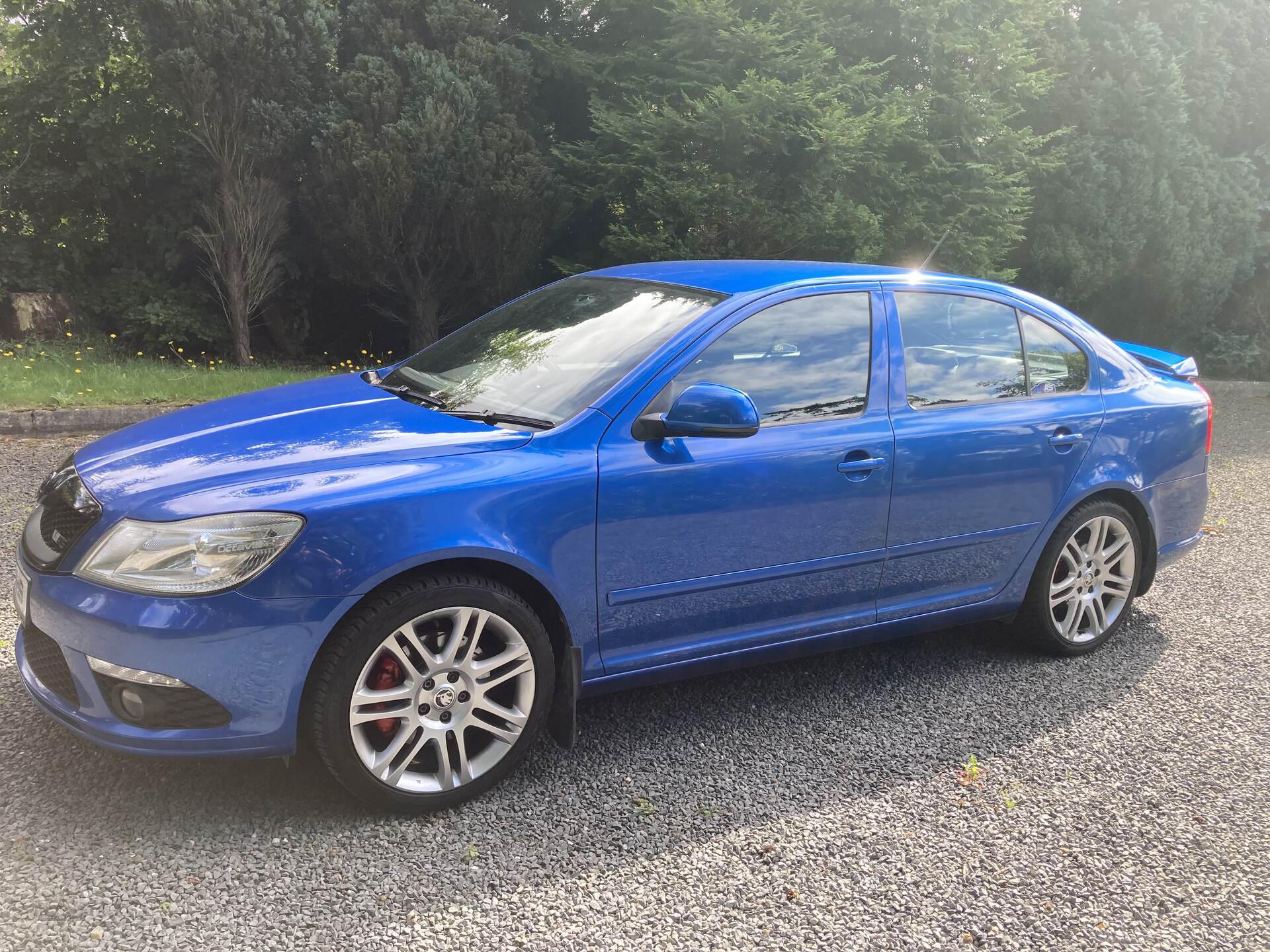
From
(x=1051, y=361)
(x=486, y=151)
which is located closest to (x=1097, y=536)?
(x=1051, y=361)

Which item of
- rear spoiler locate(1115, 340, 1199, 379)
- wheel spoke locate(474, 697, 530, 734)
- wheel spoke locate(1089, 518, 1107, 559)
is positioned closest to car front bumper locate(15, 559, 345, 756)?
wheel spoke locate(474, 697, 530, 734)

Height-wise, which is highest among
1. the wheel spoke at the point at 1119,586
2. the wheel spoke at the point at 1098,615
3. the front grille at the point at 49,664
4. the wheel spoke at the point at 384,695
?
the front grille at the point at 49,664

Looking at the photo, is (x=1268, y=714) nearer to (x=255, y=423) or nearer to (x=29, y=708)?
(x=255, y=423)

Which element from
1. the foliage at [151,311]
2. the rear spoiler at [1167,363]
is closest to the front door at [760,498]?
the rear spoiler at [1167,363]

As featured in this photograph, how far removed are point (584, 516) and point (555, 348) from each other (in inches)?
32.5

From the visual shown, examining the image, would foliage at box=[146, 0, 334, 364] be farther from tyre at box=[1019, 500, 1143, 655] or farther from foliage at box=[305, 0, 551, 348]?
tyre at box=[1019, 500, 1143, 655]

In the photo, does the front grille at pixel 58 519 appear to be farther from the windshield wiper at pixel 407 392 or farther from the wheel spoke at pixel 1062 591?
the wheel spoke at pixel 1062 591

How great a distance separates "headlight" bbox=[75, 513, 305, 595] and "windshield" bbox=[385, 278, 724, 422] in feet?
2.89

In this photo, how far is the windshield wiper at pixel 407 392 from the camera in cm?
334

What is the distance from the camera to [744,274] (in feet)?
11.9

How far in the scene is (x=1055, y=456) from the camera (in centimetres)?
383

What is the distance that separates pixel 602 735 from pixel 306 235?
399 inches

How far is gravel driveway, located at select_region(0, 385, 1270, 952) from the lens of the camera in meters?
2.38

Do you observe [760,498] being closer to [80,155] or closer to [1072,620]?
[1072,620]
